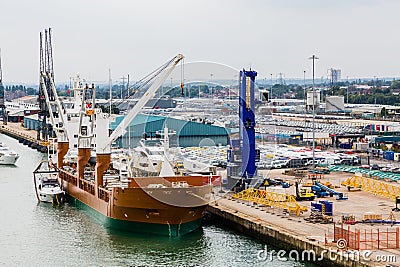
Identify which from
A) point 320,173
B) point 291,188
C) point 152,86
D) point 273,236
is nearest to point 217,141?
point 320,173

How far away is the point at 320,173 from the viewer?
2748 centimetres

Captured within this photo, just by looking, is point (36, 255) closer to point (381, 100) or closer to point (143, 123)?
point (143, 123)

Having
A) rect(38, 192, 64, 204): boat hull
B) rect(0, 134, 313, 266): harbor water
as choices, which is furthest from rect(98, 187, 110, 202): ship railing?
rect(38, 192, 64, 204): boat hull

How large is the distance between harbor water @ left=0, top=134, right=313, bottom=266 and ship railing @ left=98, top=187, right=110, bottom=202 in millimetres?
750

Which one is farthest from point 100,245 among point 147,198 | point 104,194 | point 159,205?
point 104,194

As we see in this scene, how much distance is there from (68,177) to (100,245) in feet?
28.3

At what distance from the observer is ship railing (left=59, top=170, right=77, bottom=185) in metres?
25.2

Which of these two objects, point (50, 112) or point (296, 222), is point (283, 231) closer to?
point (296, 222)

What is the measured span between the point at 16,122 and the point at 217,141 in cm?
4197

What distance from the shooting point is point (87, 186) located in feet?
76.0

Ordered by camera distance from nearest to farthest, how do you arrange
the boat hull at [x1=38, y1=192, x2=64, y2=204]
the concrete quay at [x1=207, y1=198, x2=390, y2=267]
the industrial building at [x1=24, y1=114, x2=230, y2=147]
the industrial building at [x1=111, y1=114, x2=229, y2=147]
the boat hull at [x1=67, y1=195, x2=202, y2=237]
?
the concrete quay at [x1=207, y1=198, x2=390, y2=267] < the boat hull at [x1=67, y1=195, x2=202, y2=237] < the boat hull at [x1=38, y1=192, x2=64, y2=204] < the industrial building at [x1=111, y1=114, x2=229, y2=147] < the industrial building at [x1=24, y1=114, x2=230, y2=147]

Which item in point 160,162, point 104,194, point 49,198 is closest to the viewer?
point 104,194

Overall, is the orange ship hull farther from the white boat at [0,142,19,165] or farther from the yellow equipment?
the white boat at [0,142,19,165]

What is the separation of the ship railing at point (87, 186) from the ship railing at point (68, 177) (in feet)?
3.51
